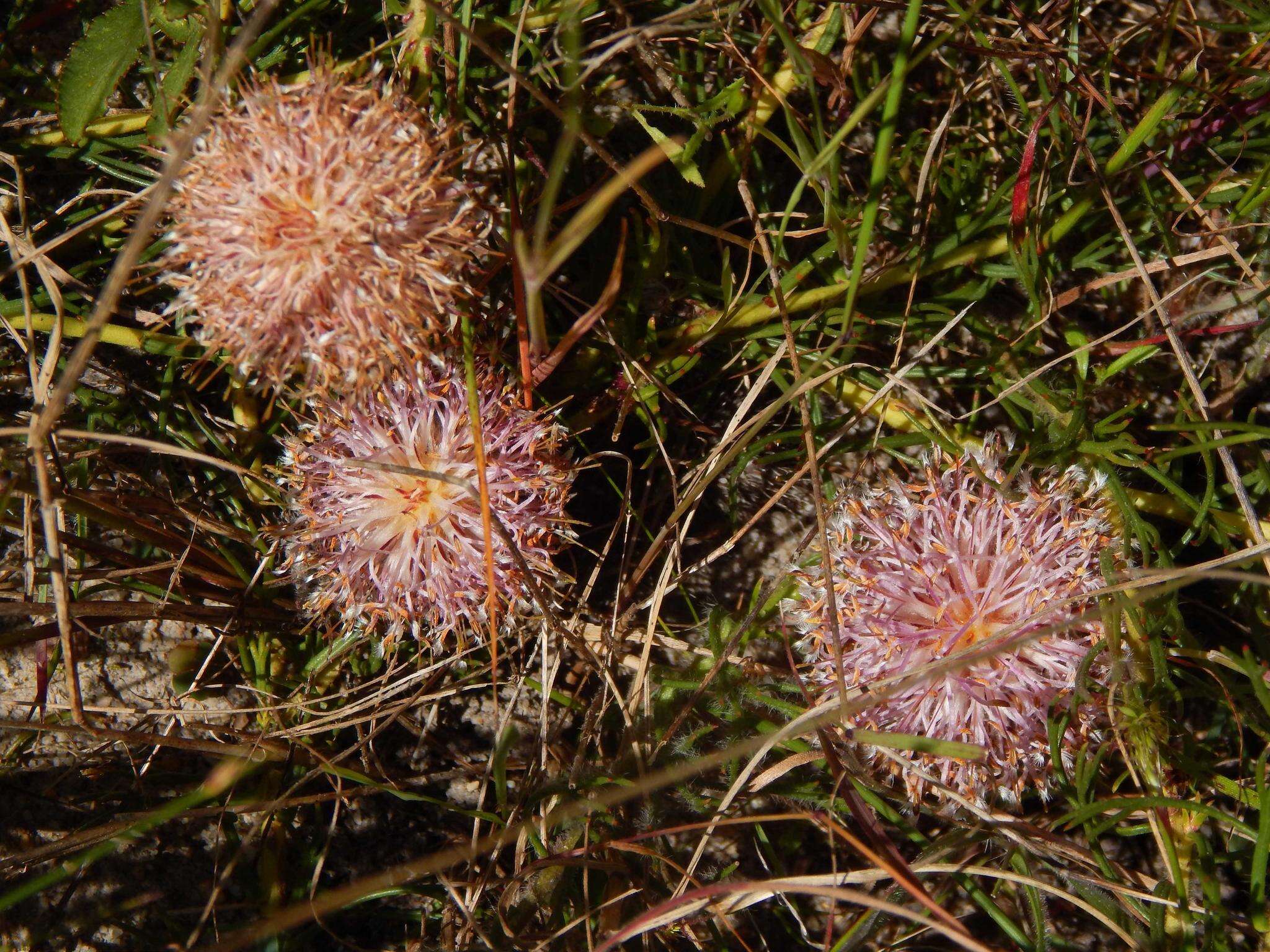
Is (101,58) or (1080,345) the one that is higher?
(1080,345)

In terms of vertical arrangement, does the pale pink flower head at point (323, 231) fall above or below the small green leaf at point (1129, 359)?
below

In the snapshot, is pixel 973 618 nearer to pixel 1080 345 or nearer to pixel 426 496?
pixel 1080 345

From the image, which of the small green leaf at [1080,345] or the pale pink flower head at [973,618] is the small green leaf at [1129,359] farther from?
the pale pink flower head at [973,618]

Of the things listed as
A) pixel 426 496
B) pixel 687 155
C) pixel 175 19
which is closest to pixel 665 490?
pixel 426 496

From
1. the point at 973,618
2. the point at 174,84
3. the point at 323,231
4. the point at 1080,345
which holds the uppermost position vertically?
the point at 1080,345

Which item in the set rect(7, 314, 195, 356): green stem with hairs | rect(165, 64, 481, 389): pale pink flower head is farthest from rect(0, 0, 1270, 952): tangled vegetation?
rect(165, 64, 481, 389): pale pink flower head

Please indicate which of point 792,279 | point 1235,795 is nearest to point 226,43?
point 792,279

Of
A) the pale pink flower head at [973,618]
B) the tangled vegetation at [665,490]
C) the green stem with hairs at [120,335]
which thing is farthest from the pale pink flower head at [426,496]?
the pale pink flower head at [973,618]

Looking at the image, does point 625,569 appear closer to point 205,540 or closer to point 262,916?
point 205,540
